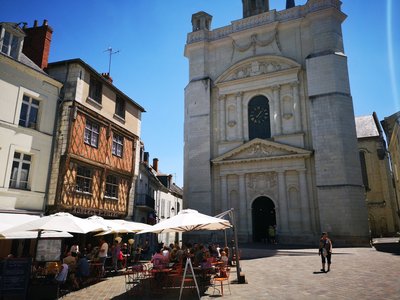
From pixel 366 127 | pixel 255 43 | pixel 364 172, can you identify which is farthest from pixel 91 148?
pixel 366 127

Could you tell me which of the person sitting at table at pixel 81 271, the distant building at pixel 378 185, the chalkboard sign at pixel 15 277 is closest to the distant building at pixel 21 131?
the person sitting at table at pixel 81 271

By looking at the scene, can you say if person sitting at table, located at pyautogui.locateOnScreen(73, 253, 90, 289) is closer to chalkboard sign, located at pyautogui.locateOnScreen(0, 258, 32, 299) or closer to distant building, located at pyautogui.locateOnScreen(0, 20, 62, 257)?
chalkboard sign, located at pyautogui.locateOnScreen(0, 258, 32, 299)

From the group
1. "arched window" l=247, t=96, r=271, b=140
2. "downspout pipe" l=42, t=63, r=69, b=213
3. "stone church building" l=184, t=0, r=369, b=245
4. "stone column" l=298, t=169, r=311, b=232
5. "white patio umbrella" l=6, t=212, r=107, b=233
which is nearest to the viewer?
"white patio umbrella" l=6, t=212, r=107, b=233

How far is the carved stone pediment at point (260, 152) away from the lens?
20.5 m

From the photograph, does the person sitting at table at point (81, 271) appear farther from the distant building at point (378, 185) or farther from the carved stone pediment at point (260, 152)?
the distant building at point (378, 185)

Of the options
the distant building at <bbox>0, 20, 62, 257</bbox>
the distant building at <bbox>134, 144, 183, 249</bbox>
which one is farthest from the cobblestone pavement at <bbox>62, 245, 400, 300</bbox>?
the distant building at <bbox>134, 144, 183, 249</bbox>

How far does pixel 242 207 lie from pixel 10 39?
640 inches

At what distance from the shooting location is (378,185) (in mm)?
29562

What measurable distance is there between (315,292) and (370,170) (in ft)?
90.1

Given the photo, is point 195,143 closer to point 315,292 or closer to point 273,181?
point 273,181

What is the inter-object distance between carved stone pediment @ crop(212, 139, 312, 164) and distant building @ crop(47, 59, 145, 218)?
281 inches

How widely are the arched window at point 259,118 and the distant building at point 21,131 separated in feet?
45.5

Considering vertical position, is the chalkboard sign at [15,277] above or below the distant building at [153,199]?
below

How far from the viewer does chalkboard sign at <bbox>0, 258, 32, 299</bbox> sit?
656 centimetres
